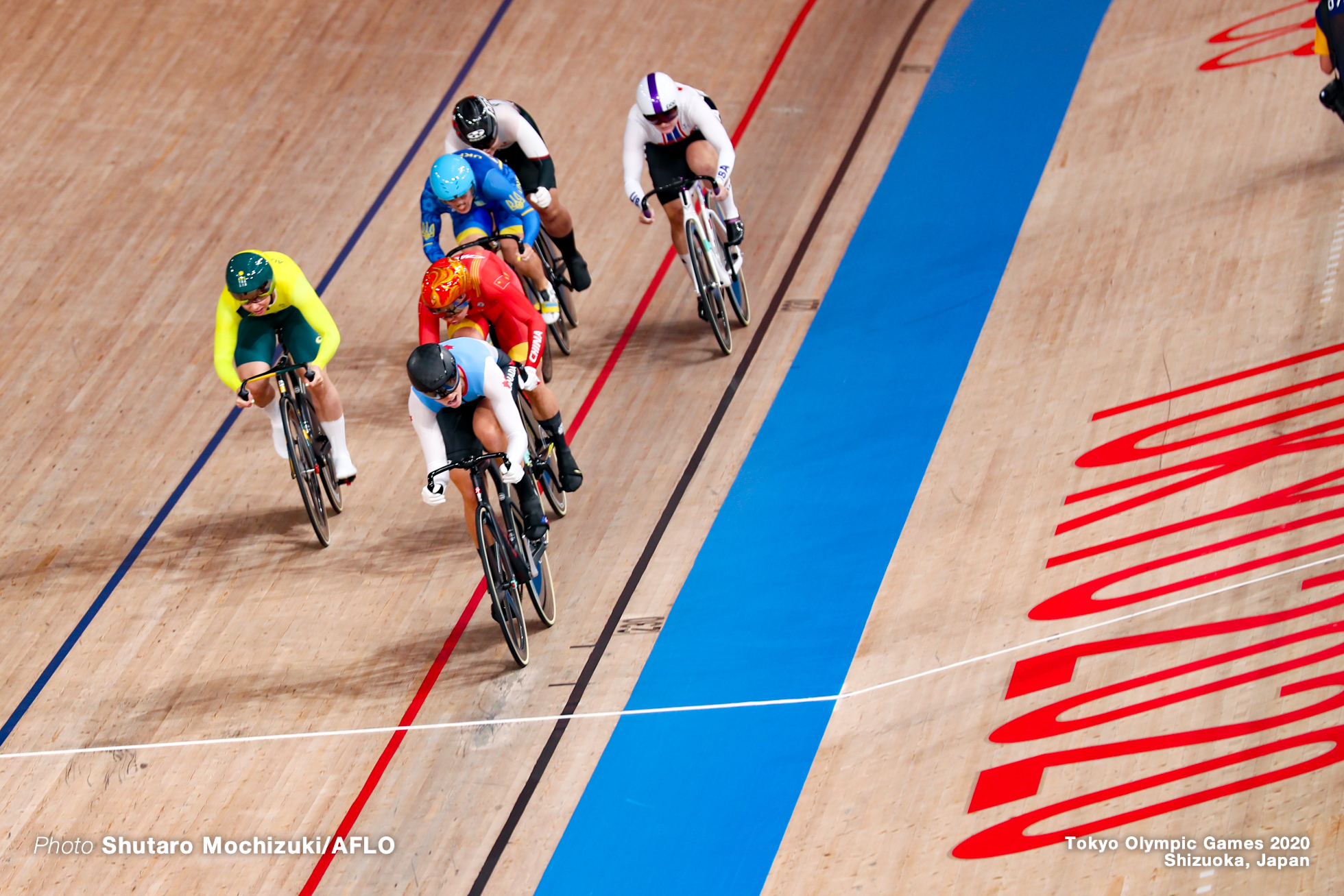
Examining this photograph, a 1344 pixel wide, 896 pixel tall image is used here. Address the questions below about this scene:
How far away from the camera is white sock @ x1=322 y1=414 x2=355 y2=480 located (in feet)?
18.6

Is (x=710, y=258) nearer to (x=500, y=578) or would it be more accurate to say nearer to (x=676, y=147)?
(x=676, y=147)

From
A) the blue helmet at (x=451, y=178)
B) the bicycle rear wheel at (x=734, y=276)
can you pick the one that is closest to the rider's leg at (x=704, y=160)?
the bicycle rear wheel at (x=734, y=276)

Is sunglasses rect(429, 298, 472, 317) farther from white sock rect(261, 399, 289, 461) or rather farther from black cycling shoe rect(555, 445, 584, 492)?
white sock rect(261, 399, 289, 461)

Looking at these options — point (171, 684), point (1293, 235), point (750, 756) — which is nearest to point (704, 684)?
point (750, 756)

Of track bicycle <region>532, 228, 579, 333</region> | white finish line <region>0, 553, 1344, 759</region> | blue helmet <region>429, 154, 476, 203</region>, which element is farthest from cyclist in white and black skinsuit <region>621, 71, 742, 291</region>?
white finish line <region>0, 553, 1344, 759</region>

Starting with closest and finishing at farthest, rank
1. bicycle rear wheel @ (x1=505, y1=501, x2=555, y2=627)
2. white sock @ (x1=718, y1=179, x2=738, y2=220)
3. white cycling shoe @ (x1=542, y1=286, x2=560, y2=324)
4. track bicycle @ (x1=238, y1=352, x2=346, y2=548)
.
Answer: bicycle rear wheel @ (x1=505, y1=501, x2=555, y2=627) → track bicycle @ (x1=238, y1=352, x2=346, y2=548) → white cycling shoe @ (x1=542, y1=286, x2=560, y2=324) → white sock @ (x1=718, y1=179, x2=738, y2=220)

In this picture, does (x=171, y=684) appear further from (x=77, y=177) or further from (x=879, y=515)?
(x=77, y=177)

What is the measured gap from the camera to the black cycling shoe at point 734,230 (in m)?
6.43

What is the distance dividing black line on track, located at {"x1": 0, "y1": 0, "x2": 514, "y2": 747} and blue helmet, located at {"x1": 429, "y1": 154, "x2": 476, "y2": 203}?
6.26 feet

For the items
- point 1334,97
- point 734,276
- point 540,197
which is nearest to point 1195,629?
point 734,276

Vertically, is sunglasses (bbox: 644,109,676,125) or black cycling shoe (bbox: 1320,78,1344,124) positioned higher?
sunglasses (bbox: 644,109,676,125)

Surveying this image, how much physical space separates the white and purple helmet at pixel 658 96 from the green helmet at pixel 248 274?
207 cm

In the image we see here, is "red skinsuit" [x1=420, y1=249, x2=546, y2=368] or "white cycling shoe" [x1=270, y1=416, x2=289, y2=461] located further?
"white cycling shoe" [x1=270, y1=416, x2=289, y2=461]

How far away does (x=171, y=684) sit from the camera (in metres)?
5.20
